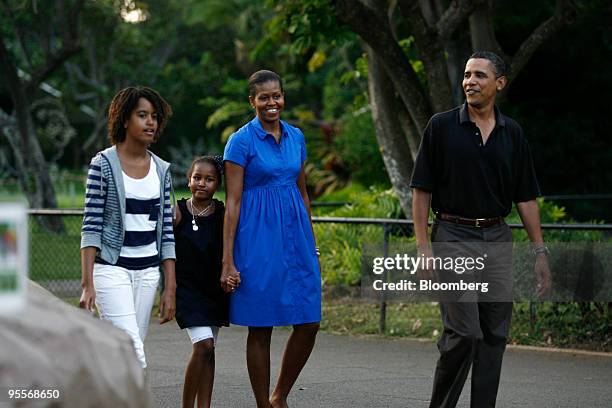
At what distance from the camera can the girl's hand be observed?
5.62 m

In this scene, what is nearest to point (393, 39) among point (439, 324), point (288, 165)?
point (439, 324)

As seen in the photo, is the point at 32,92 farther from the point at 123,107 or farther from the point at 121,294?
the point at 121,294

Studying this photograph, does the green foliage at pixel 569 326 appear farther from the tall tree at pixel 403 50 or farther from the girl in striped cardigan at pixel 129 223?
the girl in striped cardigan at pixel 129 223

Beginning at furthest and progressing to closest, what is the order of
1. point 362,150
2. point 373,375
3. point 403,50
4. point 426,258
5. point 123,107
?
point 362,150
point 403,50
point 373,375
point 426,258
point 123,107

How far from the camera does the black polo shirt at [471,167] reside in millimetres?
6246

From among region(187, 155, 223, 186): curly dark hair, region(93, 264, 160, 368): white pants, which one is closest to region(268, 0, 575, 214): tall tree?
region(187, 155, 223, 186): curly dark hair

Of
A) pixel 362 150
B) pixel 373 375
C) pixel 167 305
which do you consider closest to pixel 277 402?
pixel 167 305

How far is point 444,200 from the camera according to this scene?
6.32m

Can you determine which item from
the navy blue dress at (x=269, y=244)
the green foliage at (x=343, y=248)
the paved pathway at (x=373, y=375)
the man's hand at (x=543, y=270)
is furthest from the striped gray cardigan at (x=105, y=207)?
the green foliage at (x=343, y=248)

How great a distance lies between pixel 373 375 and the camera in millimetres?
8648

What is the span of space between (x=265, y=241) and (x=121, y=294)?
3.59ft

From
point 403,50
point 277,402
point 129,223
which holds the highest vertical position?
point 403,50

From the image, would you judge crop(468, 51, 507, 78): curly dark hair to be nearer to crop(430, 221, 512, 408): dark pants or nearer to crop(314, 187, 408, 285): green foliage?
crop(430, 221, 512, 408): dark pants

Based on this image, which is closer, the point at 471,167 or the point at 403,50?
the point at 471,167
